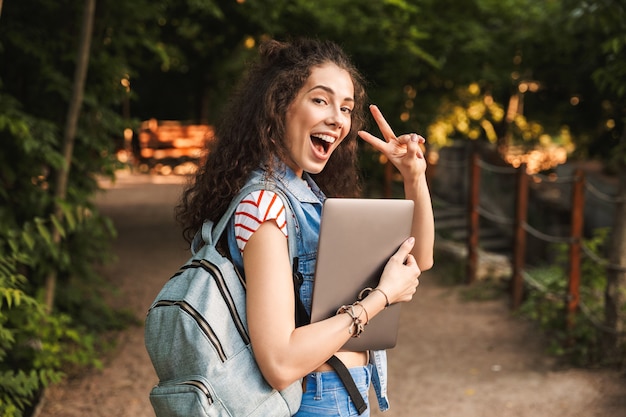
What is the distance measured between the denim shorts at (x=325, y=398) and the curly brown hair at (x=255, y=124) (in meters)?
0.44

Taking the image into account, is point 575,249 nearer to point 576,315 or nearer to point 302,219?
point 576,315

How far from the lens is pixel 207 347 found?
1.47 meters

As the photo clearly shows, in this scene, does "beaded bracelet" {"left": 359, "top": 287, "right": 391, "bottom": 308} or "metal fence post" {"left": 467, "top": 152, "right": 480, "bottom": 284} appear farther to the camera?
"metal fence post" {"left": 467, "top": 152, "right": 480, "bottom": 284}

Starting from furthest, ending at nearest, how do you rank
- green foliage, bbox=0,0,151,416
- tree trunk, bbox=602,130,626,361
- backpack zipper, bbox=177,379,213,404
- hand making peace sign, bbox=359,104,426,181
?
1. tree trunk, bbox=602,130,626,361
2. green foliage, bbox=0,0,151,416
3. hand making peace sign, bbox=359,104,426,181
4. backpack zipper, bbox=177,379,213,404

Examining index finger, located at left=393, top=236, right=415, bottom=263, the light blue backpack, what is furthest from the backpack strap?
index finger, located at left=393, top=236, right=415, bottom=263

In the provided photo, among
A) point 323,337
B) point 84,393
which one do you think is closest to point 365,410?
point 323,337

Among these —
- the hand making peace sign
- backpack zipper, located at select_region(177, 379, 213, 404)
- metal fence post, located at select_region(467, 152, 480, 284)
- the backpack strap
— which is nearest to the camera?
backpack zipper, located at select_region(177, 379, 213, 404)

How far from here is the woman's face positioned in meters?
1.70

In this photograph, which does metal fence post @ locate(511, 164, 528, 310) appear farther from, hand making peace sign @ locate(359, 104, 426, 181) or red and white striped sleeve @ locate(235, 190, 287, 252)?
red and white striped sleeve @ locate(235, 190, 287, 252)

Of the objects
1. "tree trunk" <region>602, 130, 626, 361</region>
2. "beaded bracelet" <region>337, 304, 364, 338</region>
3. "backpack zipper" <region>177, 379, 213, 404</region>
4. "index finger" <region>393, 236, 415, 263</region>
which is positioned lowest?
"tree trunk" <region>602, 130, 626, 361</region>

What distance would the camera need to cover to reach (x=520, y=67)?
34.2ft

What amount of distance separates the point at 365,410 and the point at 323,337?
313 millimetres

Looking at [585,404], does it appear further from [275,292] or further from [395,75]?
[395,75]

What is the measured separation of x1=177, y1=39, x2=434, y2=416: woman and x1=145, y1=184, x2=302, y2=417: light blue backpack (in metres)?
0.05
